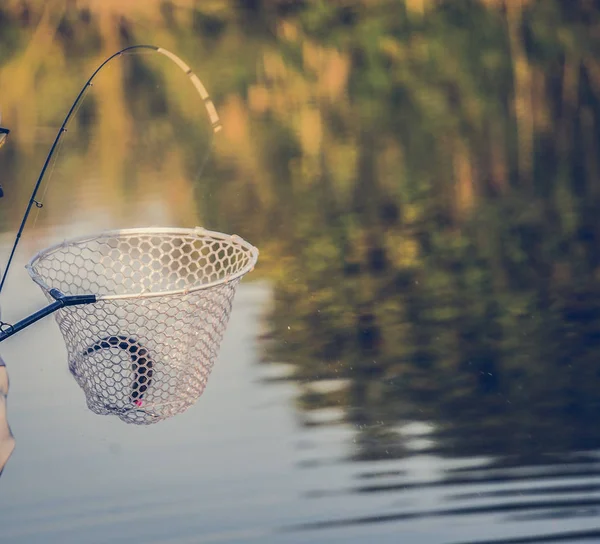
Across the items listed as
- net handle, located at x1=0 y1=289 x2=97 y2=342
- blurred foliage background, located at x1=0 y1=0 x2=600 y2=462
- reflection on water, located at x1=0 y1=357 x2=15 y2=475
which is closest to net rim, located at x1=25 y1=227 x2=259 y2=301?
net handle, located at x1=0 y1=289 x2=97 y2=342

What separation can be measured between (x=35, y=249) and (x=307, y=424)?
126 inches

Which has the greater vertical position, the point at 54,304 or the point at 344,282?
the point at 54,304

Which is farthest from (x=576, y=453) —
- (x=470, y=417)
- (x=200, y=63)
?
(x=200, y=63)

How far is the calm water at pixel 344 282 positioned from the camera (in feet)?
13.8

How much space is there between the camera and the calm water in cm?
420

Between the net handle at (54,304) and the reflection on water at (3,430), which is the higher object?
the net handle at (54,304)

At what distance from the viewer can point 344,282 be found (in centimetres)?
640

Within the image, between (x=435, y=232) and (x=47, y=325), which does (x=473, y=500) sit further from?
(x=435, y=232)

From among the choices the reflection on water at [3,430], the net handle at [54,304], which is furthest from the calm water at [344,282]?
the net handle at [54,304]

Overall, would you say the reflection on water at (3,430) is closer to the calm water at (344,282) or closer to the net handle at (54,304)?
the calm water at (344,282)

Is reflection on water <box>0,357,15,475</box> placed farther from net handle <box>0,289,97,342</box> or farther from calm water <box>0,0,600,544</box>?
net handle <box>0,289,97,342</box>

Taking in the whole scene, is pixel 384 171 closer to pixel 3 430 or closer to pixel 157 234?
pixel 157 234

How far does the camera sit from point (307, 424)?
186 inches

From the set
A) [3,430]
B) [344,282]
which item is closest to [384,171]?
[344,282]
